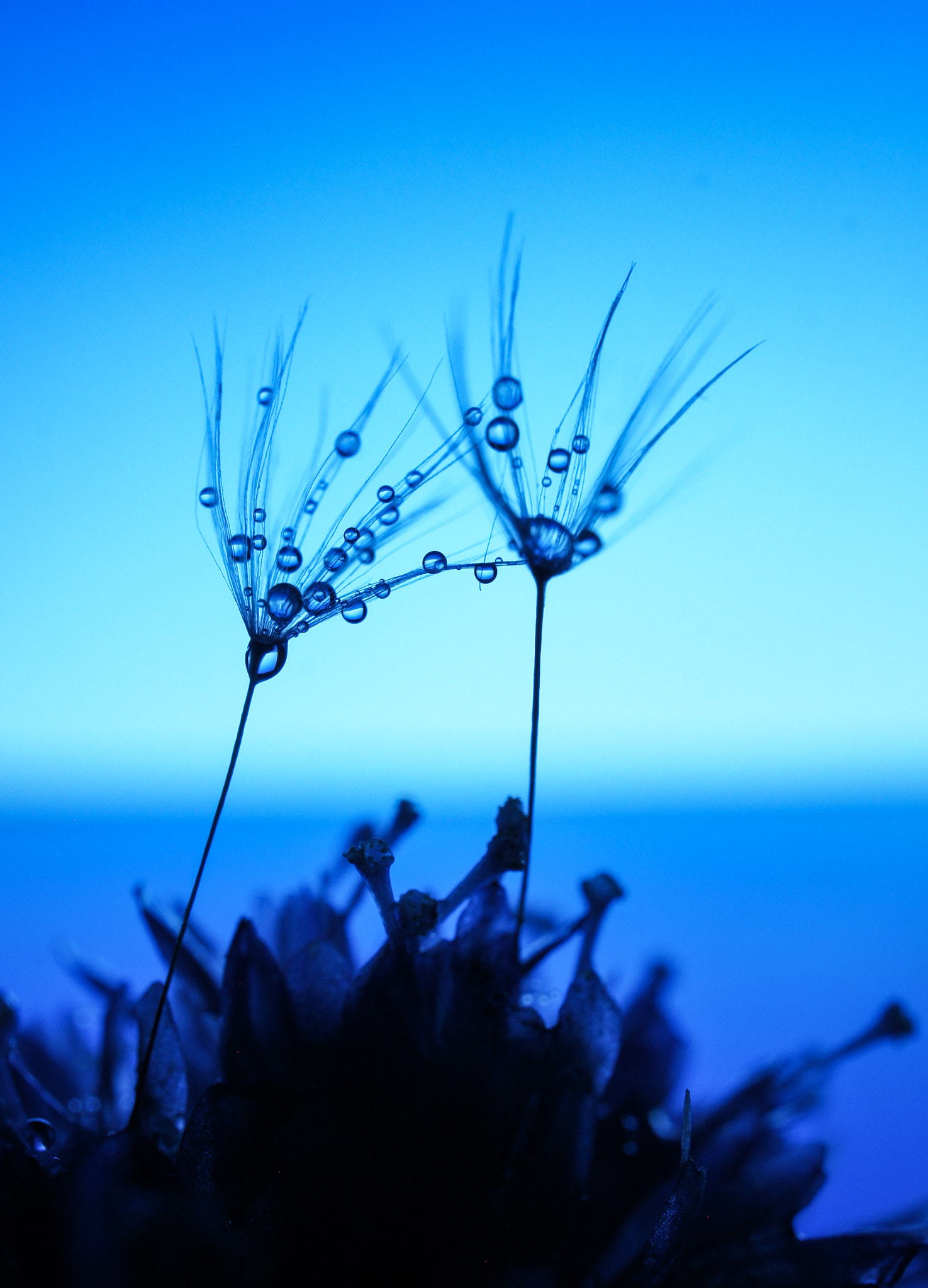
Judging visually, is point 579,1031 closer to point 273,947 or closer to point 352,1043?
point 352,1043

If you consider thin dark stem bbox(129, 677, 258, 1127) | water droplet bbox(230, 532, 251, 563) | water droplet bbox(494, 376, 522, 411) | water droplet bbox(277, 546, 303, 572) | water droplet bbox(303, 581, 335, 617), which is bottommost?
thin dark stem bbox(129, 677, 258, 1127)

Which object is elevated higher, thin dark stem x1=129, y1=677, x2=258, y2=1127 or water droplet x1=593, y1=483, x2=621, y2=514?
water droplet x1=593, y1=483, x2=621, y2=514

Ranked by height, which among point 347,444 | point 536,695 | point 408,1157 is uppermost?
point 347,444

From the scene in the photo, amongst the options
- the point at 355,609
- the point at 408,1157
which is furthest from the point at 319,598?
the point at 408,1157

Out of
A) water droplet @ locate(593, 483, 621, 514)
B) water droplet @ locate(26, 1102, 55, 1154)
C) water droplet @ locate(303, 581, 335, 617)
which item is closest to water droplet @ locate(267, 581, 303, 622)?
water droplet @ locate(303, 581, 335, 617)

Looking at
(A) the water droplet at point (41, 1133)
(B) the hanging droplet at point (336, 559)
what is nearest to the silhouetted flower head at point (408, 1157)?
(A) the water droplet at point (41, 1133)

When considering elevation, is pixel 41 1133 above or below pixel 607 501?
below

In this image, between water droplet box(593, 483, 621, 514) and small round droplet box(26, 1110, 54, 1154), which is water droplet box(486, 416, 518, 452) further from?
small round droplet box(26, 1110, 54, 1154)

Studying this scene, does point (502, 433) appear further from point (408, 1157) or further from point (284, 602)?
point (408, 1157)
